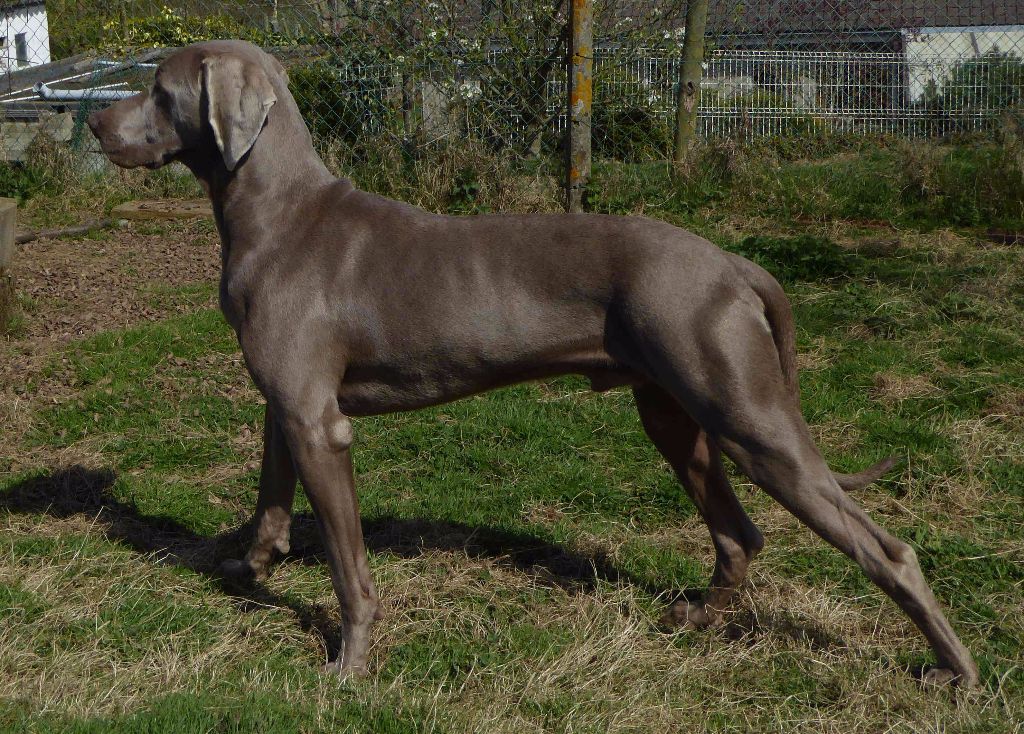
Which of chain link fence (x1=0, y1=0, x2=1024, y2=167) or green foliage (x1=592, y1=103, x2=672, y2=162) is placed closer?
chain link fence (x1=0, y1=0, x2=1024, y2=167)

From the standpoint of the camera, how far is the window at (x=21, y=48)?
40.0 ft

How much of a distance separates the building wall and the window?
32.6 feet

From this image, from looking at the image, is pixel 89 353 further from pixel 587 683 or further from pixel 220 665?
pixel 587 683

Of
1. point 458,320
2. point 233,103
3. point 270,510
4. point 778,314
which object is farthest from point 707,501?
point 233,103

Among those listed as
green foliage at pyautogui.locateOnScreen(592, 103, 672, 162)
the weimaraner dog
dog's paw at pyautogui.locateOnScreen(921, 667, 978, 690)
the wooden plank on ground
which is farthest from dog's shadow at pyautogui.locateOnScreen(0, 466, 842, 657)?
green foliage at pyautogui.locateOnScreen(592, 103, 672, 162)

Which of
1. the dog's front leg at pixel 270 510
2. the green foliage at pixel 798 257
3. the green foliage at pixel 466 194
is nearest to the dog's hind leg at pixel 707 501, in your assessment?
the dog's front leg at pixel 270 510

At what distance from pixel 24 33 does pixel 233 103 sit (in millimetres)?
10369

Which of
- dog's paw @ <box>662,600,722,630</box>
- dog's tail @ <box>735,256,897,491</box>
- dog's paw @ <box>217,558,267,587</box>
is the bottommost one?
dog's paw @ <box>662,600,722,630</box>

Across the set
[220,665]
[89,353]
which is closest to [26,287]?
[89,353]

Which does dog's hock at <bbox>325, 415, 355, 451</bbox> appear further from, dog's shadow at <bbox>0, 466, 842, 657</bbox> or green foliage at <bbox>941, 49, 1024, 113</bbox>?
green foliage at <bbox>941, 49, 1024, 113</bbox>

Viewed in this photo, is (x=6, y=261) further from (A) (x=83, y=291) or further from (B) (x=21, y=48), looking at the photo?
(B) (x=21, y=48)

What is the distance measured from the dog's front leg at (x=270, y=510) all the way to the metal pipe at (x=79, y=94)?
258 inches

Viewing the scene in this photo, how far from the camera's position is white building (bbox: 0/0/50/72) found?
11258 millimetres

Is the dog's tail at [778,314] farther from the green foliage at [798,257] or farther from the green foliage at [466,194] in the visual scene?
the green foliage at [466,194]
